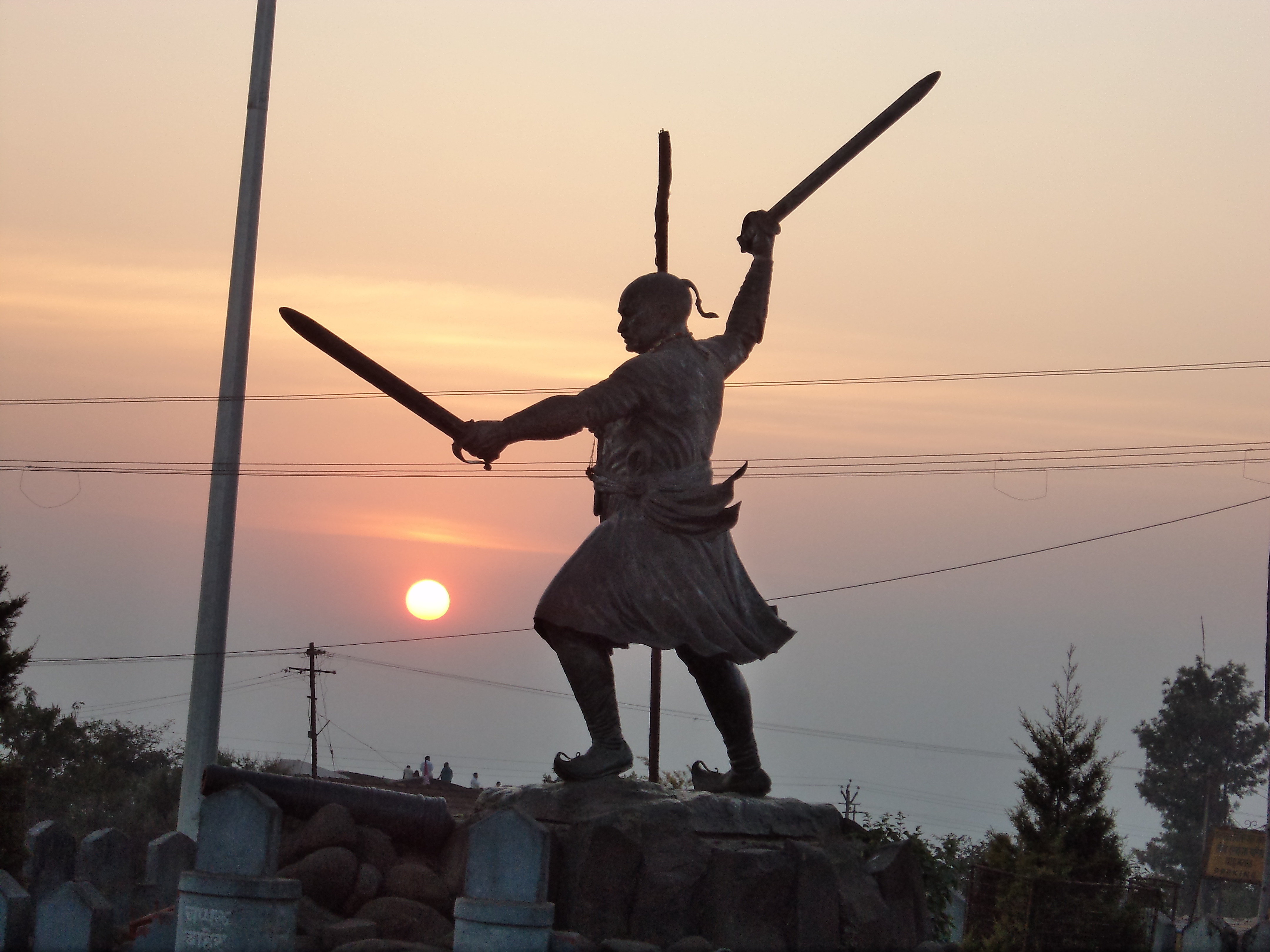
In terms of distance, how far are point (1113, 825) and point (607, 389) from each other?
41.7ft

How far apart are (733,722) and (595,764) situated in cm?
74

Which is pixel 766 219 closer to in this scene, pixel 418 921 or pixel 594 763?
pixel 594 763

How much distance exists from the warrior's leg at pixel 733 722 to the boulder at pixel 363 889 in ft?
5.46

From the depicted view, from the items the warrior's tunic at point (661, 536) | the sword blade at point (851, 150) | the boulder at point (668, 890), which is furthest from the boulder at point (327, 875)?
the sword blade at point (851, 150)

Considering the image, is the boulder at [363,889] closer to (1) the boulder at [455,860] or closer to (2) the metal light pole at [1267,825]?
(1) the boulder at [455,860]

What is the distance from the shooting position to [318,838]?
6.61 m

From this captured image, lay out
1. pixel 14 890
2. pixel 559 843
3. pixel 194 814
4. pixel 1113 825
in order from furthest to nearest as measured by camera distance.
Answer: pixel 1113 825 → pixel 194 814 → pixel 14 890 → pixel 559 843

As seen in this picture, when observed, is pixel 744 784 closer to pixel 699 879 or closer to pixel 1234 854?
pixel 699 879

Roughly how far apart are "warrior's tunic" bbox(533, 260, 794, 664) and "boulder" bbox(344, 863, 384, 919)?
1347 millimetres

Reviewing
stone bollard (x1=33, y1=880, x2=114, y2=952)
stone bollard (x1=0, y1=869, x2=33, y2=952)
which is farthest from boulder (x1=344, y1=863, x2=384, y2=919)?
stone bollard (x1=0, y1=869, x2=33, y2=952)

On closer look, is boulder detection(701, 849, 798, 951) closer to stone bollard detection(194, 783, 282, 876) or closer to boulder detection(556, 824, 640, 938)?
boulder detection(556, 824, 640, 938)

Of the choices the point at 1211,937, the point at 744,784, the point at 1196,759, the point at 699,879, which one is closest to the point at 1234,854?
the point at 1196,759

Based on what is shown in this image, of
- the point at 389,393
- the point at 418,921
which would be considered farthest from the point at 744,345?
the point at 418,921

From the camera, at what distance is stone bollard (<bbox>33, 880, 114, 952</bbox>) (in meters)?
6.90
